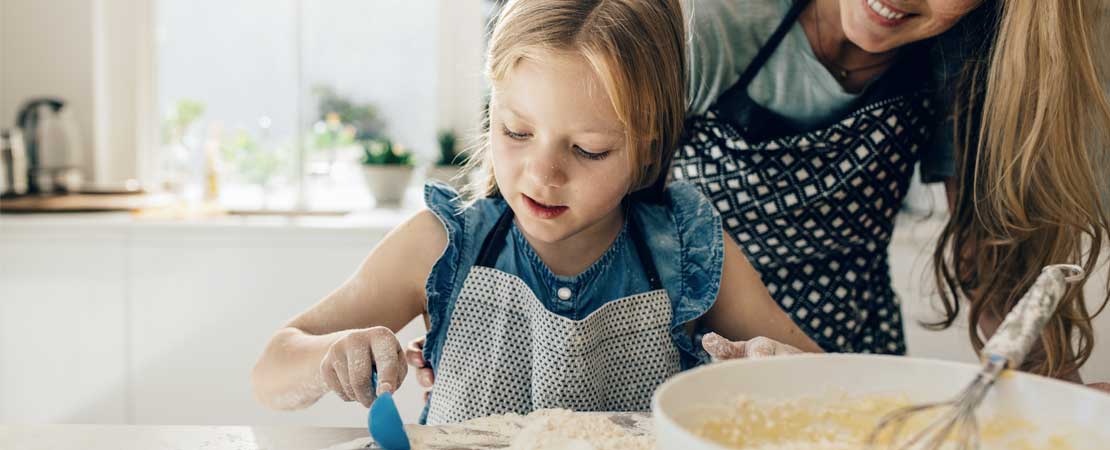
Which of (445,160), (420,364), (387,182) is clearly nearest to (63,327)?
(387,182)

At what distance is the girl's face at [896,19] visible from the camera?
1.01 meters

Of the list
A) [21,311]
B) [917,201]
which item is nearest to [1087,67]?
[917,201]

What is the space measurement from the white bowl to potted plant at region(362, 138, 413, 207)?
76.3 inches

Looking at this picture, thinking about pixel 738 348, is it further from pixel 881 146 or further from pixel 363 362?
pixel 881 146

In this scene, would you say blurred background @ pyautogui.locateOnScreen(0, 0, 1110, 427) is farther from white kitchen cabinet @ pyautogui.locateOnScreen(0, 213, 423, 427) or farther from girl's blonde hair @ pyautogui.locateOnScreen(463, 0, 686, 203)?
girl's blonde hair @ pyautogui.locateOnScreen(463, 0, 686, 203)

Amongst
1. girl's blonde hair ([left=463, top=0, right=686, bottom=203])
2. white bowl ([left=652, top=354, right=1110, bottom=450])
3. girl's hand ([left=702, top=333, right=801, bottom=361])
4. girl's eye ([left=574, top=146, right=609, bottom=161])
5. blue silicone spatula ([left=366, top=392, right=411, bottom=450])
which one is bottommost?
blue silicone spatula ([left=366, top=392, right=411, bottom=450])

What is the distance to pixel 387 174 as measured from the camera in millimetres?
2482

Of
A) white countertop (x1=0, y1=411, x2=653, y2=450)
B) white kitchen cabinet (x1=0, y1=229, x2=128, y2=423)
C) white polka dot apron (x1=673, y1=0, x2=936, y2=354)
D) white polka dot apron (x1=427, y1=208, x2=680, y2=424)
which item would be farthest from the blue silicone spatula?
white kitchen cabinet (x1=0, y1=229, x2=128, y2=423)

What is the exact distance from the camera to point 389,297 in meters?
0.98

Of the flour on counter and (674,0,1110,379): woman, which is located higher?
(674,0,1110,379): woman

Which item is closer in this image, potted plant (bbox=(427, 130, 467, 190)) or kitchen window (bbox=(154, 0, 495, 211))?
potted plant (bbox=(427, 130, 467, 190))

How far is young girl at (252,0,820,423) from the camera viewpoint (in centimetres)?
87

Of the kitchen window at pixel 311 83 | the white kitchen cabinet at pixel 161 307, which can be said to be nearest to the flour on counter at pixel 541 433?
the white kitchen cabinet at pixel 161 307

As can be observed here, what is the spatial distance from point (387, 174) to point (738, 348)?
1772 mm
